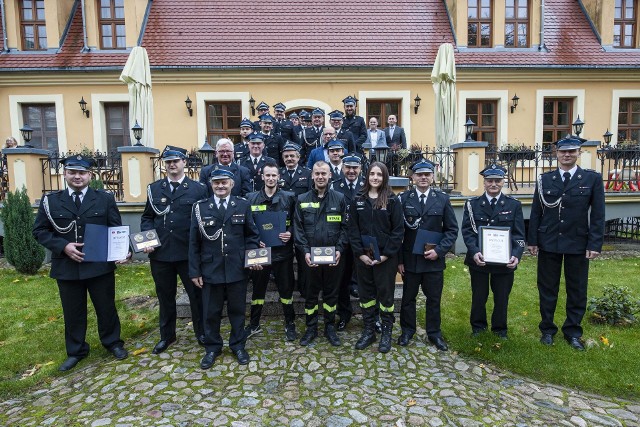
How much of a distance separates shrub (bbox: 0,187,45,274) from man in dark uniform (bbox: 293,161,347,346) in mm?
6158

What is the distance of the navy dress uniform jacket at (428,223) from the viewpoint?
15.8 ft

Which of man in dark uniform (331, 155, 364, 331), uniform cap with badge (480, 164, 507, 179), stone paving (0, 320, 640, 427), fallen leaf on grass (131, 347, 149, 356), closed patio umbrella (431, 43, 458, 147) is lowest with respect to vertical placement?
stone paving (0, 320, 640, 427)

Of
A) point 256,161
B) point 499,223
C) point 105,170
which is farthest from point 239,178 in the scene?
point 105,170

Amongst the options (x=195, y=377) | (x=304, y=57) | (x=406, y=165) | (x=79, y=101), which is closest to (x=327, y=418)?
(x=195, y=377)

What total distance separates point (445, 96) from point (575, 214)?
6.11m

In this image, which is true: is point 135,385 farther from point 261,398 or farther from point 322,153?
point 322,153

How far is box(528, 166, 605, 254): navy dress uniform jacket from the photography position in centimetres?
466

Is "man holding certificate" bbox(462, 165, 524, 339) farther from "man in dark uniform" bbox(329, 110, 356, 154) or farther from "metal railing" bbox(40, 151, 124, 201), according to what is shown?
"metal railing" bbox(40, 151, 124, 201)

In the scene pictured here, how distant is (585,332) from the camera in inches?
206

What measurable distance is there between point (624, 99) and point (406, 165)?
33.2 ft

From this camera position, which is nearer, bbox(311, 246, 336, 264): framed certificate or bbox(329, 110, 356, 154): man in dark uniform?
bbox(311, 246, 336, 264): framed certificate

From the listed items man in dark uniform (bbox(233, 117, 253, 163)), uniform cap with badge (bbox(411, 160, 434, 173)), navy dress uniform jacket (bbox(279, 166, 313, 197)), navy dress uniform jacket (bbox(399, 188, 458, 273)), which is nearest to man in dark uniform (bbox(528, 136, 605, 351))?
navy dress uniform jacket (bbox(399, 188, 458, 273))

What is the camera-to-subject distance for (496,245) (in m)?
4.70

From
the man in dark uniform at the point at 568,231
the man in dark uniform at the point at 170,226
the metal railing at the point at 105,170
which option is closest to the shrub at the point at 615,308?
the man in dark uniform at the point at 568,231
